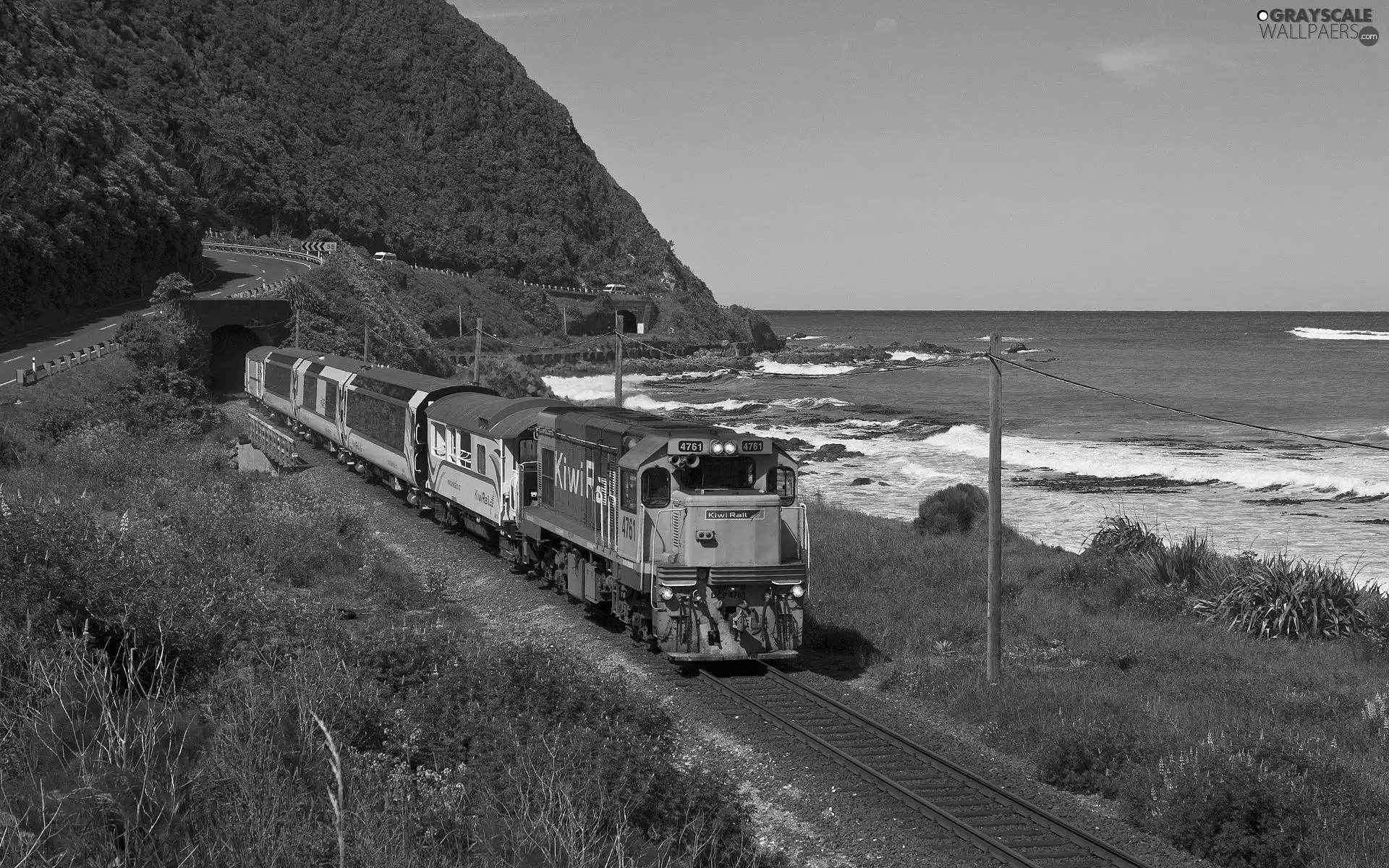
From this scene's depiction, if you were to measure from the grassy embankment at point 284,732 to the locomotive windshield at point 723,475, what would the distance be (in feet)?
10.4

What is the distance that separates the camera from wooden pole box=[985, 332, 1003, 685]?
53.4 ft

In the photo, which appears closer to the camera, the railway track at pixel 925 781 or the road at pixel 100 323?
the railway track at pixel 925 781

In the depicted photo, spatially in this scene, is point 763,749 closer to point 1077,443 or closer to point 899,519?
point 899,519

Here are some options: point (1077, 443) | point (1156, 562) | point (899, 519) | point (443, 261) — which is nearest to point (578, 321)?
point (443, 261)

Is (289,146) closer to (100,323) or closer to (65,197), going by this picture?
(65,197)

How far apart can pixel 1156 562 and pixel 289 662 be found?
19.1 meters

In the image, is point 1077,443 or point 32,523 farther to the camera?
point 1077,443

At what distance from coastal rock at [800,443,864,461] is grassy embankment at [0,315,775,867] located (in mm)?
37499

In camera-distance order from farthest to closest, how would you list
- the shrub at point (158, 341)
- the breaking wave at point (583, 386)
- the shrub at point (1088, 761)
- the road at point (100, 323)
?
the breaking wave at point (583, 386) → the road at point (100, 323) → the shrub at point (158, 341) → the shrub at point (1088, 761)

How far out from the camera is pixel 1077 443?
59.0 meters

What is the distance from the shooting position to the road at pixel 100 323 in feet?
148

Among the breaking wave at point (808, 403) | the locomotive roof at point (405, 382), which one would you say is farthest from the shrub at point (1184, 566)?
the breaking wave at point (808, 403)

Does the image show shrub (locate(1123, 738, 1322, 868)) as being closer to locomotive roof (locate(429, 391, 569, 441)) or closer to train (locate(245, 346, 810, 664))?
train (locate(245, 346, 810, 664))

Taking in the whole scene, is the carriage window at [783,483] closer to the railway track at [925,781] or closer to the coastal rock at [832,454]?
the railway track at [925,781]
